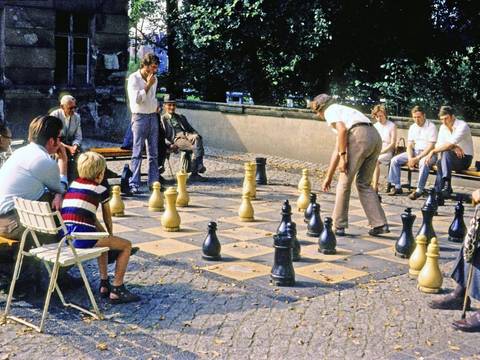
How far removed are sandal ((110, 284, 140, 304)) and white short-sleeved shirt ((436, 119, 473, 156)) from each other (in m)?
6.75

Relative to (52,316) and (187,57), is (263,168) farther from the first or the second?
(187,57)

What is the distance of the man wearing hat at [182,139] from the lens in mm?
12398

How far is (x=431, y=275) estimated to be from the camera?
6.04 meters

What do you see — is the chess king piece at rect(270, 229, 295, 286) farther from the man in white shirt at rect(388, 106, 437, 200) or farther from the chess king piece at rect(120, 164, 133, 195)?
the man in white shirt at rect(388, 106, 437, 200)

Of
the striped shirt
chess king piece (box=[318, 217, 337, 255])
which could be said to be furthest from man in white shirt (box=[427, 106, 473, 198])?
the striped shirt

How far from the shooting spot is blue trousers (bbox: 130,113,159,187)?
10727 millimetres

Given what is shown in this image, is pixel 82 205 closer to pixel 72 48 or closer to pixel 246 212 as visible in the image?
pixel 246 212

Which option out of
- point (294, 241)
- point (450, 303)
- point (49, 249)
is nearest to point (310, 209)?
point (294, 241)

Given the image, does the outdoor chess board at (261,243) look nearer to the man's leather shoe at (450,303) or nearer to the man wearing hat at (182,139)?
the man's leather shoe at (450,303)

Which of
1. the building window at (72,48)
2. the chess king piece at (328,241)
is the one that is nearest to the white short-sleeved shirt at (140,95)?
the chess king piece at (328,241)

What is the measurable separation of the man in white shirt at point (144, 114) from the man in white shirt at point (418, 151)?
3.77 meters

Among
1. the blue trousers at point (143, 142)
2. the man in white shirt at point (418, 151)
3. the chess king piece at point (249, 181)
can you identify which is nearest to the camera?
the chess king piece at point (249, 181)

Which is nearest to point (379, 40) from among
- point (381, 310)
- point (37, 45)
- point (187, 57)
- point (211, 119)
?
point (211, 119)

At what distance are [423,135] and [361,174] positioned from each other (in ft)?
11.4
